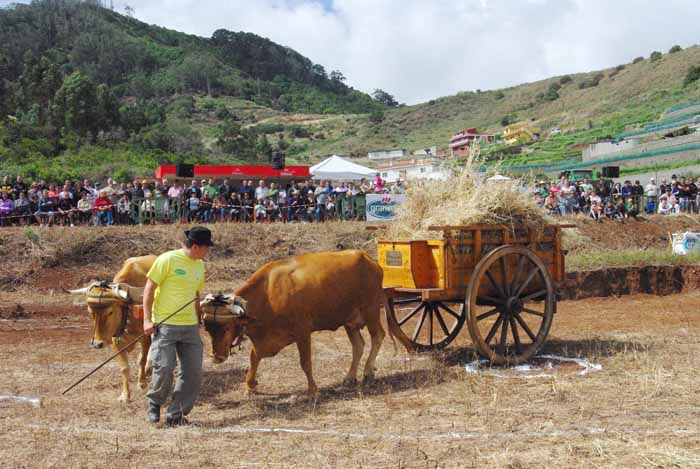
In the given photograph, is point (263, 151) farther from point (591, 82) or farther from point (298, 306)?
point (298, 306)

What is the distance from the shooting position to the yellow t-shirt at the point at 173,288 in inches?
303

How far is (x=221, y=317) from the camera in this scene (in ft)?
27.2

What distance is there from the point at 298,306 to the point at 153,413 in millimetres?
2091

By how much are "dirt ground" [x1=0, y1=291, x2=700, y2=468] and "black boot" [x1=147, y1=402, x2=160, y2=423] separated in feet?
0.53

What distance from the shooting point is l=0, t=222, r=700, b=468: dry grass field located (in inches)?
252

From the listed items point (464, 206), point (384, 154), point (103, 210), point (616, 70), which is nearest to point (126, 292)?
point (464, 206)

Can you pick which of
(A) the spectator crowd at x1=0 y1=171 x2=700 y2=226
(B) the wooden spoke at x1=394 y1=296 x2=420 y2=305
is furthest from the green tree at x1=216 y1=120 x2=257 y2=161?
(B) the wooden spoke at x1=394 y1=296 x2=420 y2=305

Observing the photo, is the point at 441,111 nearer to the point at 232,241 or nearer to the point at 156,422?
the point at 232,241

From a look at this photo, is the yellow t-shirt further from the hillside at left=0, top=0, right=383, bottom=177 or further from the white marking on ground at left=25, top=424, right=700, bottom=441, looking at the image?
the hillside at left=0, top=0, right=383, bottom=177

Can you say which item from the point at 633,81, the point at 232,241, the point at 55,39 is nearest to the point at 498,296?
the point at 232,241

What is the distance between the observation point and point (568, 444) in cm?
649

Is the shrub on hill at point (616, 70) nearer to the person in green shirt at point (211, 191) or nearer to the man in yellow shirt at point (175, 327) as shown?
the person in green shirt at point (211, 191)

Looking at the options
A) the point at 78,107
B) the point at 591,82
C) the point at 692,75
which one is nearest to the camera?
the point at 78,107

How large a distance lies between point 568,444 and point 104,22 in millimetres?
164479
